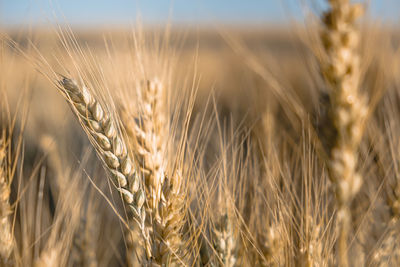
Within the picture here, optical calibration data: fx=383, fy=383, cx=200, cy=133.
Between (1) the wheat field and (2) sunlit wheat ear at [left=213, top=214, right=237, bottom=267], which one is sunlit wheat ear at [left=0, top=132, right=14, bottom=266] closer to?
(1) the wheat field

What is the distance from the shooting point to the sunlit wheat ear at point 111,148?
0.88 m

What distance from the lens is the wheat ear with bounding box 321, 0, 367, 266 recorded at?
0.71 metres

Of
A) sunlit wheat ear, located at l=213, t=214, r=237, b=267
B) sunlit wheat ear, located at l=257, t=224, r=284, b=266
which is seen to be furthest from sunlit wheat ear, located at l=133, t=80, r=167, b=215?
sunlit wheat ear, located at l=257, t=224, r=284, b=266

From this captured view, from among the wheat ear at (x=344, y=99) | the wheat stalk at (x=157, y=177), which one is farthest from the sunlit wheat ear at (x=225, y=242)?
the wheat ear at (x=344, y=99)

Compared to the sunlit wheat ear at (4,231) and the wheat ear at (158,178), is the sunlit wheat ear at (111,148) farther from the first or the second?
the sunlit wheat ear at (4,231)

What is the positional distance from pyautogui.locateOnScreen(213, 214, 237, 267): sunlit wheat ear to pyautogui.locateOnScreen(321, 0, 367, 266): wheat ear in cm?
38

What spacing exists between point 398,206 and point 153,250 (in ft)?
2.25

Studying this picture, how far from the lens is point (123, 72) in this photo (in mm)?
1121

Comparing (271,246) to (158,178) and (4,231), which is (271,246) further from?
(4,231)

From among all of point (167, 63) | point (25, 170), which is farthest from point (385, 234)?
point (25, 170)

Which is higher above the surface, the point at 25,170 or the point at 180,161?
the point at 180,161

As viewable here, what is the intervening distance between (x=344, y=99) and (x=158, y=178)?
1.64ft

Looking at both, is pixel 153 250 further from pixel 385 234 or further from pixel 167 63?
pixel 385 234

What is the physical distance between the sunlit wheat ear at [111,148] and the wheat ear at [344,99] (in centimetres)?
44
